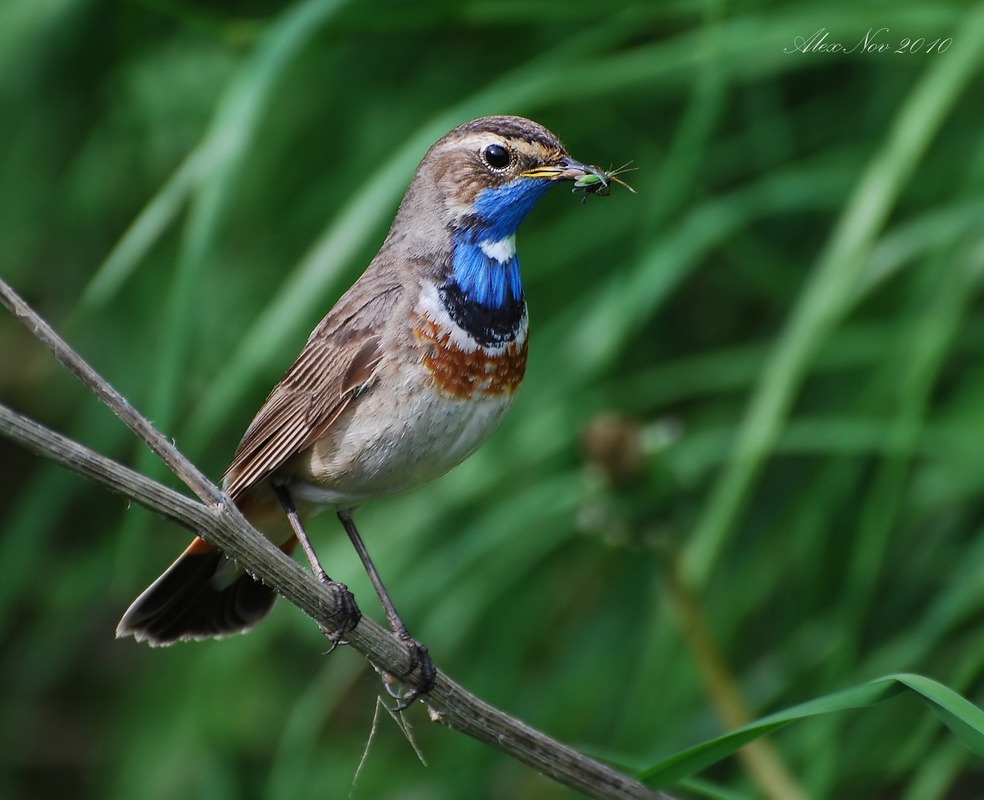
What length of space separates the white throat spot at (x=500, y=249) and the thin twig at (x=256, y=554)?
745 mm

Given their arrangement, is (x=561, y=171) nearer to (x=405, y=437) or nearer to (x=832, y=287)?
(x=405, y=437)

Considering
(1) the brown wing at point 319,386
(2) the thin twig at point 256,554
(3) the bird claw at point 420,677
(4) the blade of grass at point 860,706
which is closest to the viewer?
(2) the thin twig at point 256,554

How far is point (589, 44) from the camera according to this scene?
3.66 metres

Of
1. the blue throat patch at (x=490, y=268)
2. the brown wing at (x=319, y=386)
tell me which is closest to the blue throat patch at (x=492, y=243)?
the blue throat patch at (x=490, y=268)

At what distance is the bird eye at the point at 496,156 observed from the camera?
2664mm

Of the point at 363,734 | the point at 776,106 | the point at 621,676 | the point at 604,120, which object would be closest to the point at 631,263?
the point at 604,120

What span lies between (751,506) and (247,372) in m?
1.59

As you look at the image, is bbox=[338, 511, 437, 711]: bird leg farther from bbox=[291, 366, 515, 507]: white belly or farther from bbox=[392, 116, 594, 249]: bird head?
bbox=[392, 116, 594, 249]: bird head

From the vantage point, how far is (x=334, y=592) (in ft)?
8.05

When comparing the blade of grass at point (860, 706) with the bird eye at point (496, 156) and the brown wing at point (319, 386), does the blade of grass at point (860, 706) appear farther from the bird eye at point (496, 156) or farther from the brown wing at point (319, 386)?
the bird eye at point (496, 156)

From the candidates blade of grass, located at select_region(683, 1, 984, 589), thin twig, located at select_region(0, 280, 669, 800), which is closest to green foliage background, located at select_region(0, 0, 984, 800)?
blade of grass, located at select_region(683, 1, 984, 589)

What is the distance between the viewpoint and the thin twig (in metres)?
1.77
